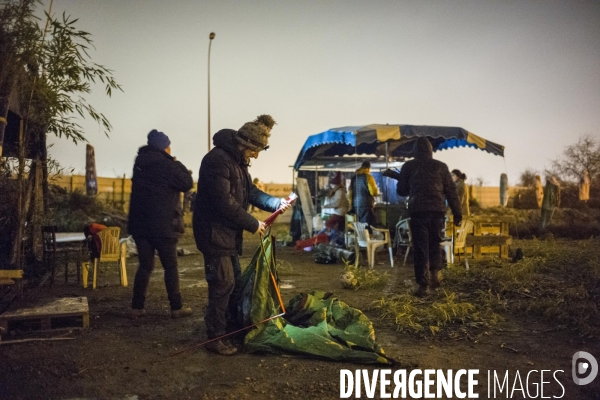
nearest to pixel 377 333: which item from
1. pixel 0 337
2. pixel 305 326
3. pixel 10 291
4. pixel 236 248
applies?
pixel 305 326

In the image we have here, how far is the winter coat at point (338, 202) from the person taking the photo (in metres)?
10.9

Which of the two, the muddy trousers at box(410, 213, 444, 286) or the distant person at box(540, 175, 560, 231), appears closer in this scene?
the muddy trousers at box(410, 213, 444, 286)

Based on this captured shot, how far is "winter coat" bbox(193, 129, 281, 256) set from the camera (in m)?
3.90

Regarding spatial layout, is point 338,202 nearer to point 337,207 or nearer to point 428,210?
point 337,207

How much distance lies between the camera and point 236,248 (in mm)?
4180

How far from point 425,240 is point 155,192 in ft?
10.9

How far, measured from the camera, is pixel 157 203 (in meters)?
4.91

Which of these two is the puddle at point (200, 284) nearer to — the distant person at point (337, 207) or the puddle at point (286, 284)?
the puddle at point (286, 284)

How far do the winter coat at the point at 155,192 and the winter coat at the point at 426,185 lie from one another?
9.38ft

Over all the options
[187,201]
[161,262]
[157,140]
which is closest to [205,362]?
[161,262]

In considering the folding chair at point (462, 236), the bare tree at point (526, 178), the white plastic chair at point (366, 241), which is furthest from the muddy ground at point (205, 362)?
the bare tree at point (526, 178)

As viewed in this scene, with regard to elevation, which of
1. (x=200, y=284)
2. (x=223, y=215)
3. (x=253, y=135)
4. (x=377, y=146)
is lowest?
(x=200, y=284)

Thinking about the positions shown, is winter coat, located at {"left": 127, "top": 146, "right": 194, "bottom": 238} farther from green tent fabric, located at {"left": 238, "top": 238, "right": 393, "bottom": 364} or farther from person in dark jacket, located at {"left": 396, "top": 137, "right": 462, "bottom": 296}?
person in dark jacket, located at {"left": 396, "top": 137, "right": 462, "bottom": 296}

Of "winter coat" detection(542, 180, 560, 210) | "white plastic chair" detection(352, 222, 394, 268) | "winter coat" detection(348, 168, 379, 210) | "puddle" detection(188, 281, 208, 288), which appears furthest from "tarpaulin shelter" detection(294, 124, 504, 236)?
"winter coat" detection(542, 180, 560, 210)
